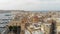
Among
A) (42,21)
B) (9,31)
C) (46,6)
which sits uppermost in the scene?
(46,6)

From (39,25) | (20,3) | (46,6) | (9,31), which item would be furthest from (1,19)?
(46,6)

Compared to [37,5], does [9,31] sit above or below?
below

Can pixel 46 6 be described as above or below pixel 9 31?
above

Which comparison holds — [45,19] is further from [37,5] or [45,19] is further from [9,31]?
[9,31]

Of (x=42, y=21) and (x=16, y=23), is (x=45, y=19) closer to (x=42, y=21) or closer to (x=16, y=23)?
(x=42, y=21)

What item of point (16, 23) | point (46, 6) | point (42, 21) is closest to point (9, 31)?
point (16, 23)

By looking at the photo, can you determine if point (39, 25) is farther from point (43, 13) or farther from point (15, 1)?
point (15, 1)

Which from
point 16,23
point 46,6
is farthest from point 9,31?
point 46,6
